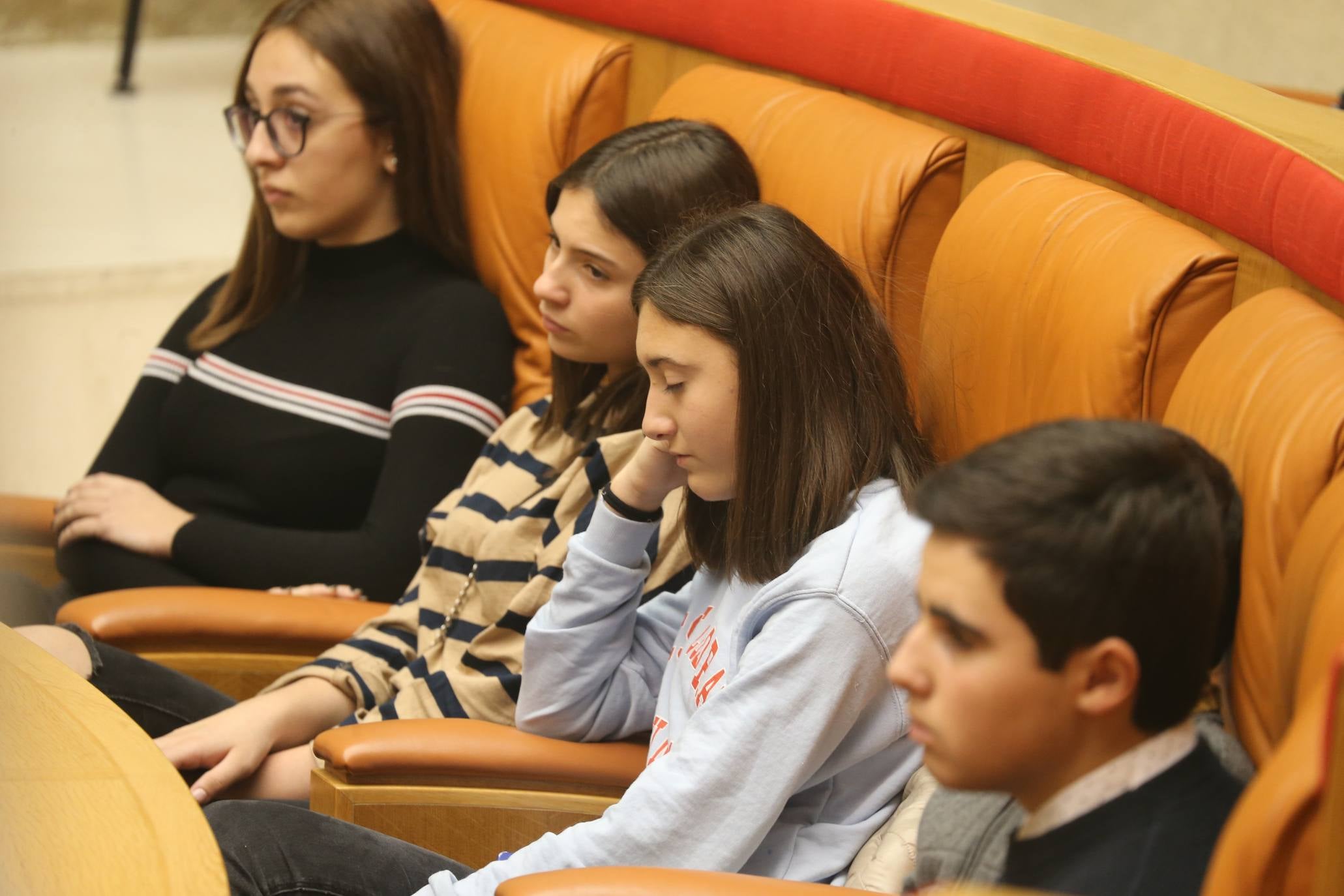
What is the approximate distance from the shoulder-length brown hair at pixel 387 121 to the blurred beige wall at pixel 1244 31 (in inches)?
74.5

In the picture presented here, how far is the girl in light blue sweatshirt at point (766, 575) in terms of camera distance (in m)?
1.15

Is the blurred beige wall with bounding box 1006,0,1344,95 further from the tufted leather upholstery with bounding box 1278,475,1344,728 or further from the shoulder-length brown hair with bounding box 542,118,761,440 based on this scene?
the tufted leather upholstery with bounding box 1278,475,1344,728

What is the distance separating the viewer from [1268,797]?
2.24ft

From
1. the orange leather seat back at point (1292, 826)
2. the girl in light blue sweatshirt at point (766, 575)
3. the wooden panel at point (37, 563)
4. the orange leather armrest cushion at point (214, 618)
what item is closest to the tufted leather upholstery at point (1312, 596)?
the orange leather seat back at point (1292, 826)

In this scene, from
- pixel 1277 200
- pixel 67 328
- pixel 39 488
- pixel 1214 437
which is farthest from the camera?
pixel 67 328

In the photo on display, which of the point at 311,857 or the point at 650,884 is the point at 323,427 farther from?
the point at 650,884

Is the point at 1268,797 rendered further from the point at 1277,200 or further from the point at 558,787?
the point at 558,787

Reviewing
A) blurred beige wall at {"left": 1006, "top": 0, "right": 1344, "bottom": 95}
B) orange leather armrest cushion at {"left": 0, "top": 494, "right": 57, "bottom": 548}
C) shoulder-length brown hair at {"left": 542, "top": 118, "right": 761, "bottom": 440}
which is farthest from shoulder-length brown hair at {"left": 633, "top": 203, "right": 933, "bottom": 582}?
blurred beige wall at {"left": 1006, "top": 0, "right": 1344, "bottom": 95}

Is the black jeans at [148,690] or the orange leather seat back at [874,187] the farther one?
the black jeans at [148,690]

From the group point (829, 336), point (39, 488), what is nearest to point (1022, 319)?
point (829, 336)

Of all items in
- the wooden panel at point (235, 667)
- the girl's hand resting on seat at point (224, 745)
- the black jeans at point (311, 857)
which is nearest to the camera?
the black jeans at point (311, 857)

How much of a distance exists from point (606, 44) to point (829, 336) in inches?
39.6

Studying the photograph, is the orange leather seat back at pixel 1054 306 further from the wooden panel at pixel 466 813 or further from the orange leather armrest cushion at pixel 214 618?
the orange leather armrest cushion at pixel 214 618

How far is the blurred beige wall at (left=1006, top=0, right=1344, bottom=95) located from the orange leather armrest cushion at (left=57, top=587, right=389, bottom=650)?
248 centimetres
